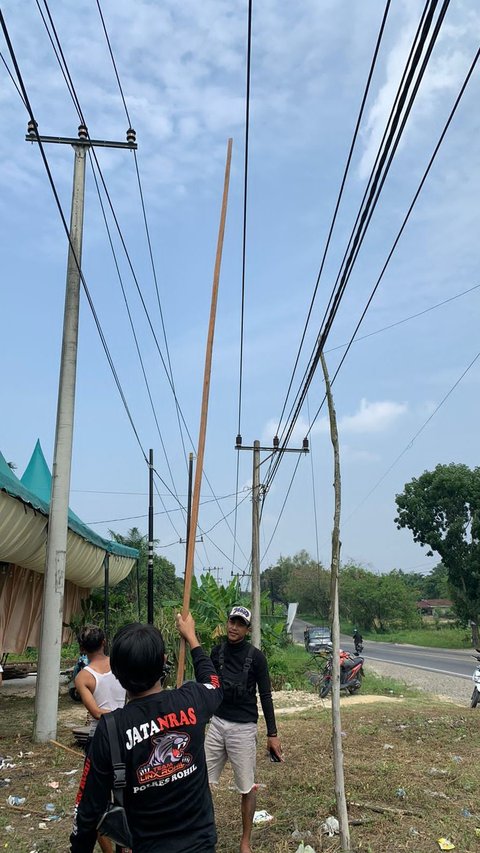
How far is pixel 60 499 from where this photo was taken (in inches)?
349

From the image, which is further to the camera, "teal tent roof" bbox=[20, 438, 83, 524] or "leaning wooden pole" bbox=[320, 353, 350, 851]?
"teal tent roof" bbox=[20, 438, 83, 524]

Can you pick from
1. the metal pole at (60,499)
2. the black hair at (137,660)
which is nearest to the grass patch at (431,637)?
the metal pole at (60,499)

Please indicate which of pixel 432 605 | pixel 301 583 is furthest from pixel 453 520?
pixel 432 605

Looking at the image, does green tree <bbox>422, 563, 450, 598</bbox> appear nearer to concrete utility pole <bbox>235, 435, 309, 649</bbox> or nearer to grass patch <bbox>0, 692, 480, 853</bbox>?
concrete utility pole <bbox>235, 435, 309, 649</bbox>

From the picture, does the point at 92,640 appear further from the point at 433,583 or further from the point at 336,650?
the point at 433,583

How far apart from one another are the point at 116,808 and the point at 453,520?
38.6m

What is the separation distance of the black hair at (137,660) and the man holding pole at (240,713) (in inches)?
99.1

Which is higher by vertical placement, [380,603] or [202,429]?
[202,429]

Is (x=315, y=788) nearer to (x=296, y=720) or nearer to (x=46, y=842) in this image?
(x=46, y=842)

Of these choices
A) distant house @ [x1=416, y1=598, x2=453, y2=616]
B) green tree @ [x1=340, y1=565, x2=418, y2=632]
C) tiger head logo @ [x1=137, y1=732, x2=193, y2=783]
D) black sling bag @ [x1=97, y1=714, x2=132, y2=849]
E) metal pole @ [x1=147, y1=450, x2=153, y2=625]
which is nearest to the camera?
black sling bag @ [x1=97, y1=714, x2=132, y2=849]

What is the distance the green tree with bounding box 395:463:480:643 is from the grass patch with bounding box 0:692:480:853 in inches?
1136

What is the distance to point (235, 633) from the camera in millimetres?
4965

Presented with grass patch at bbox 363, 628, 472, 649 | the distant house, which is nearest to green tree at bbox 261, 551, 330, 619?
grass patch at bbox 363, 628, 472, 649

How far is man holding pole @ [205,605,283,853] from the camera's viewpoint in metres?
4.80
